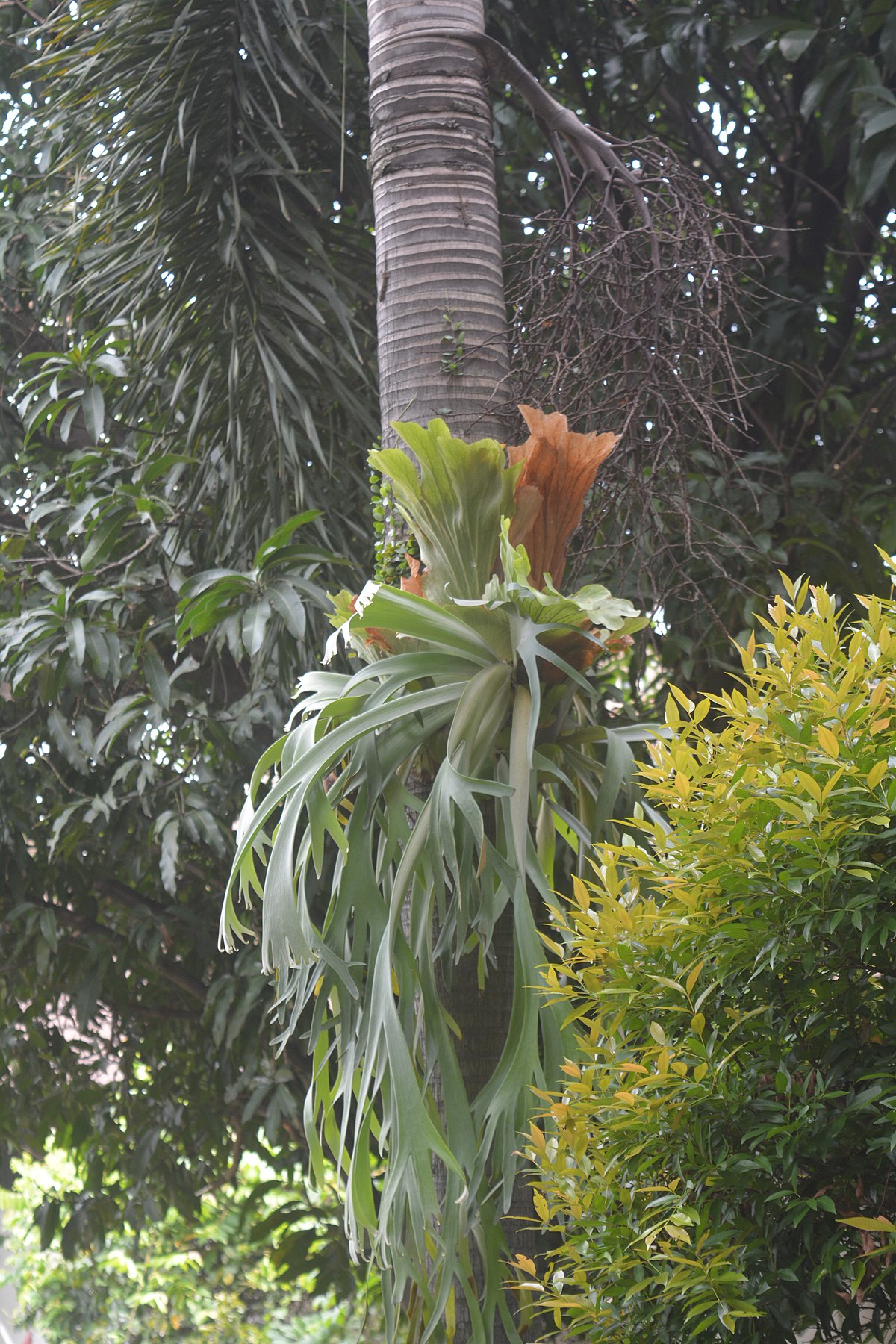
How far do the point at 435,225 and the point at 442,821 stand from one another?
1.01 m

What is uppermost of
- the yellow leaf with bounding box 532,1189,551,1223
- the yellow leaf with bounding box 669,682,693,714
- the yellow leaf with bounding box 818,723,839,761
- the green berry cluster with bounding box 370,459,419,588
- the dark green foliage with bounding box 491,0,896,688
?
the dark green foliage with bounding box 491,0,896,688

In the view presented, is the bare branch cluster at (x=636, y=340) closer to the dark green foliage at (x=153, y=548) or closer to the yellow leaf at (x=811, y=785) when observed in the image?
the dark green foliage at (x=153, y=548)

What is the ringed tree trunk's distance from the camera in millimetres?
1916

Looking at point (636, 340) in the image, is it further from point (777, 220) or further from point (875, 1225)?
point (777, 220)

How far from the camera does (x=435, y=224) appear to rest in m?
1.97

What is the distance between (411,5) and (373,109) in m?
0.18

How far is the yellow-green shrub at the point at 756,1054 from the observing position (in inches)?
39.6

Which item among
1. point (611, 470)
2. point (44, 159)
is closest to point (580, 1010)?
point (611, 470)

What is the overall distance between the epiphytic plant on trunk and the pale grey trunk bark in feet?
0.84

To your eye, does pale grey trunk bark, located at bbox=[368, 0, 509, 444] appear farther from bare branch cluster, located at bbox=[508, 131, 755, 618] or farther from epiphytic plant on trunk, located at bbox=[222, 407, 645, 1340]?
epiphytic plant on trunk, located at bbox=[222, 407, 645, 1340]

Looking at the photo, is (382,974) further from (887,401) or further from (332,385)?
(887,401)

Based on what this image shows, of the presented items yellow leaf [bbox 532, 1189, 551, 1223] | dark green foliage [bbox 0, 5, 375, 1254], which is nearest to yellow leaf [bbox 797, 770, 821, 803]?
yellow leaf [bbox 532, 1189, 551, 1223]

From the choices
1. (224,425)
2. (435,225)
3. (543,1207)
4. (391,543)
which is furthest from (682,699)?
(224,425)

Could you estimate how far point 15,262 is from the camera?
3.53m
